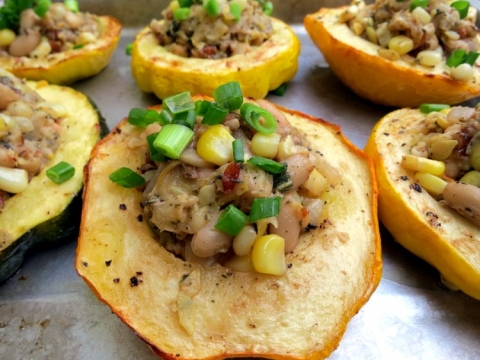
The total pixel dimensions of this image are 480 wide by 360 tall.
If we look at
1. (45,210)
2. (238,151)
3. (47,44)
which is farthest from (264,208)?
(47,44)

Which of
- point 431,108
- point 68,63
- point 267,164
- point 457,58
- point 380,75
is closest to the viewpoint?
point 267,164

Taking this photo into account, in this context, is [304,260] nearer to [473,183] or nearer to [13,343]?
[473,183]

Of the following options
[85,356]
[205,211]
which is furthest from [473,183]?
[85,356]

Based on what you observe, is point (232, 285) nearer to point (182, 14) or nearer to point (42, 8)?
point (182, 14)

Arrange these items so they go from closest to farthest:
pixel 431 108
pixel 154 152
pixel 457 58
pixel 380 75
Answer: pixel 154 152 → pixel 431 108 → pixel 457 58 → pixel 380 75

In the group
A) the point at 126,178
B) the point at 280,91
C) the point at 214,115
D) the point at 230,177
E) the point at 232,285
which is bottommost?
the point at 280,91

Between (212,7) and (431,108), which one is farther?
(212,7)

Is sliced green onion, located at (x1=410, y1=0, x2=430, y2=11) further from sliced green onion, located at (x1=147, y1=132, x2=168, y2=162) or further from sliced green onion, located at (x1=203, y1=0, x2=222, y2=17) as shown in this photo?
sliced green onion, located at (x1=147, y1=132, x2=168, y2=162)

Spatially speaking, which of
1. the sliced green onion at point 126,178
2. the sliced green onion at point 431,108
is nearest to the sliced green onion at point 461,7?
the sliced green onion at point 431,108
